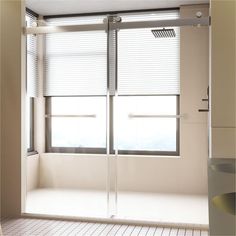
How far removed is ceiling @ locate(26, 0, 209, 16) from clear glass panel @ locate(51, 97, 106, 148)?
1.01m

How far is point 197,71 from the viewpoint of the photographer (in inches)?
150

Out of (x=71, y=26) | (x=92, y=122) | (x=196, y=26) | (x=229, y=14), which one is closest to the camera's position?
(x=229, y=14)

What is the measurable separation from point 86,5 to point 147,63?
Answer: 3.29 ft

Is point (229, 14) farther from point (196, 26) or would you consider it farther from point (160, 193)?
point (160, 193)

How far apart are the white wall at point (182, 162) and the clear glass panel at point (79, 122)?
6.6 inches

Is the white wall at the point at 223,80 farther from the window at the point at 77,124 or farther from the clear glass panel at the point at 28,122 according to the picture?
the clear glass panel at the point at 28,122

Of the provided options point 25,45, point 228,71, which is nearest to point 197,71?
point 228,71

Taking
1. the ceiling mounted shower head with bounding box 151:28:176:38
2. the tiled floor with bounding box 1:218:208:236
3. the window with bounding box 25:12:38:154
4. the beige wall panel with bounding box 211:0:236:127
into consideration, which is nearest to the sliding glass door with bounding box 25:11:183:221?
the ceiling mounted shower head with bounding box 151:28:176:38

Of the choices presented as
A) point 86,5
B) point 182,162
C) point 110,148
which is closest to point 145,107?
point 110,148

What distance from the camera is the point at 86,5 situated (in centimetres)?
415

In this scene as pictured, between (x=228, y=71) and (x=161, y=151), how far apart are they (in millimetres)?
1162

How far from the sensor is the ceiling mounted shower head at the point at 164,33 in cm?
366

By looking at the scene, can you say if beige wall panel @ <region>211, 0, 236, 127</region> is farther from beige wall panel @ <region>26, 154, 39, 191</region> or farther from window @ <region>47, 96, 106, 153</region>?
beige wall panel @ <region>26, 154, 39, 191</region>

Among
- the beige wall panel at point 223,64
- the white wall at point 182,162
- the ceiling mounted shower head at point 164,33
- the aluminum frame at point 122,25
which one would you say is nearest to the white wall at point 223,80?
the beige wall panel at point 223,64
